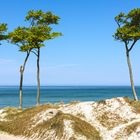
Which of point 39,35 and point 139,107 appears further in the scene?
point 39,35

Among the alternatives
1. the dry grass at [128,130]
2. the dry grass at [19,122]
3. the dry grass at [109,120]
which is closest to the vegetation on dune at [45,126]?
the dry grass at [19,122]

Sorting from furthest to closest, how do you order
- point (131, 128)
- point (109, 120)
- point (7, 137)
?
point (109, 120)
point (7, 137)
point (131, 128)

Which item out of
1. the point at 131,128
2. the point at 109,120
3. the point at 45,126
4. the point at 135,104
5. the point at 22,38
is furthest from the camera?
the point at 22,38

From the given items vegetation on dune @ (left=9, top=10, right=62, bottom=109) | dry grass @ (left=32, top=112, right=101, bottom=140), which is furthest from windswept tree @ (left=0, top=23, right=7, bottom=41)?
dry grass @ (left=32, top=112, right=101, bottom=140)

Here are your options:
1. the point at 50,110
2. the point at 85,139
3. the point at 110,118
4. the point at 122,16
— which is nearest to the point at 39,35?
the point at 122,16

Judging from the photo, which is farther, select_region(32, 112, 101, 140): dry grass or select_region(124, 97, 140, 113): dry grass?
select_region(124, 97, 140, 113): dry grass

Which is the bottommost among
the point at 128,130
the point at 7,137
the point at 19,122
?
the point at 7,137

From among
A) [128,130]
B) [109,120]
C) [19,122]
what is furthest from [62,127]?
[19,122]

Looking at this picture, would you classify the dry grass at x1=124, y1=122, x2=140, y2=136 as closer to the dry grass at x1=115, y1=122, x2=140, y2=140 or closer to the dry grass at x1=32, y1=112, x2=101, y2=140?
the dry grass at x1=115, y1=122, x2=140, y2=140

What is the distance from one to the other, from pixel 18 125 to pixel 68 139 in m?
7.80

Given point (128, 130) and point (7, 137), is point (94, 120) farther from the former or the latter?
point (7, 137)

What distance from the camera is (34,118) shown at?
124 ft

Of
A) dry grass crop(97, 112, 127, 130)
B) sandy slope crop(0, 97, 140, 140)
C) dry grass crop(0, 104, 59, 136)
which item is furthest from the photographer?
dry grass crop(0, 104, 59, 136)

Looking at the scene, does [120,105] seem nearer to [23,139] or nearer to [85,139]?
[85,139]
